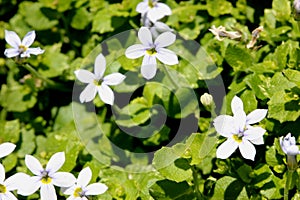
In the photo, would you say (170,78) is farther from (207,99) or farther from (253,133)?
(253,133)

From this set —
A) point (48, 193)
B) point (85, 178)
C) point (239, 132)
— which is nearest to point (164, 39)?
point (239, 132)

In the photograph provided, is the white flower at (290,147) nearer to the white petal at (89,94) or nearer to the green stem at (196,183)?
the green stem at (196,183)

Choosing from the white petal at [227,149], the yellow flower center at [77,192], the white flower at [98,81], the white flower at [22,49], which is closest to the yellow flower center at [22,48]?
the white flower at [22,49]

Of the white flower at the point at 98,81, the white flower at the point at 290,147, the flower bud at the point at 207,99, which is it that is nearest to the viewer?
the white flower at the point at 290,147

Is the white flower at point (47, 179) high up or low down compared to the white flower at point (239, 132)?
down

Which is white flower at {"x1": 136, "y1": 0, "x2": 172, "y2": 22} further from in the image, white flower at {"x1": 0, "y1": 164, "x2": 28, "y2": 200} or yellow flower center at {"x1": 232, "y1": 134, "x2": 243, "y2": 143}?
white flower at {"x1": 0, "y1": 164, "x2": 28, "y2": 200}

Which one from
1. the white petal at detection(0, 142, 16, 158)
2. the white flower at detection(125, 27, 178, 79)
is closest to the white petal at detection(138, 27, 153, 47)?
the white flower at detection(125, 27, 178, 79)

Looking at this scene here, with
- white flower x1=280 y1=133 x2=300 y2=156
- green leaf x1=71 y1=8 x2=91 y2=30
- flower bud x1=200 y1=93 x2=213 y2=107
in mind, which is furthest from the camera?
green leaf x1=71 y1=8 x2=91 y2=30

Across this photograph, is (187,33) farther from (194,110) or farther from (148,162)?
(148,162)
